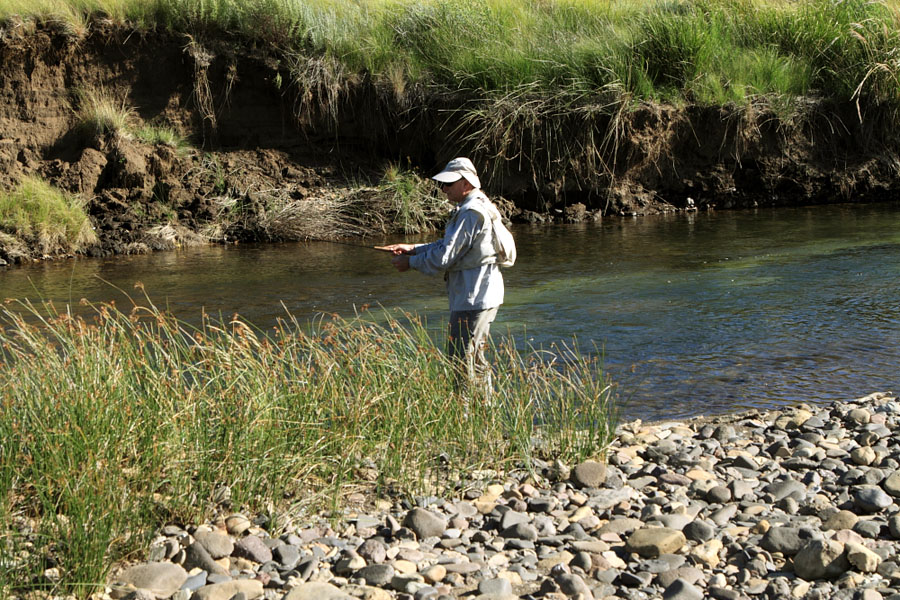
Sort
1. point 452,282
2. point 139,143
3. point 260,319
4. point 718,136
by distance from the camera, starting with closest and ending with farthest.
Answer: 1. point 452,282
2. point 260,319
3. point 139,143
4. point 718,136

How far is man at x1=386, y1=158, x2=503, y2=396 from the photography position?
6.11 m

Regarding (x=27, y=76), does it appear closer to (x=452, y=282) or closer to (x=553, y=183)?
(x=553, y=183)

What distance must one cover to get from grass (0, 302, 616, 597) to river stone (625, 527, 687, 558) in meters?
1.16

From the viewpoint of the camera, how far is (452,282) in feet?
20.9

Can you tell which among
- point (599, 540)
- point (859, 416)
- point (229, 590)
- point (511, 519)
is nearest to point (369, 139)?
point (859, 416)

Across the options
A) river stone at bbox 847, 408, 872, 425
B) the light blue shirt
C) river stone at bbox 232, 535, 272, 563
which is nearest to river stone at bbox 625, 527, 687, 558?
river stone at bbox 232, 535, 272, 563

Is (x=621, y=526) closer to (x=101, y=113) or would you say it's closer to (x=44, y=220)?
(x=44, y=220)

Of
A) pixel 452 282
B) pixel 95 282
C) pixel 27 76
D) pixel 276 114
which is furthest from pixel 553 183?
pixel 452 282

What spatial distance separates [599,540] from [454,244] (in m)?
2.22

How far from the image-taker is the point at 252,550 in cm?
430

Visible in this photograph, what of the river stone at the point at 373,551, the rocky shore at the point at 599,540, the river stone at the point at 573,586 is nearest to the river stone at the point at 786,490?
the rocky shore at the point at 599,540

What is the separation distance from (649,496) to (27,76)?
52.1 feet

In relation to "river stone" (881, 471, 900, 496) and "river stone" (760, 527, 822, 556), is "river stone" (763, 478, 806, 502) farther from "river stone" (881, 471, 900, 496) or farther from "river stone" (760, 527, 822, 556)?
"river stone" (760, 527, 822, 556)

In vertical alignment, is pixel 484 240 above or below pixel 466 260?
above
